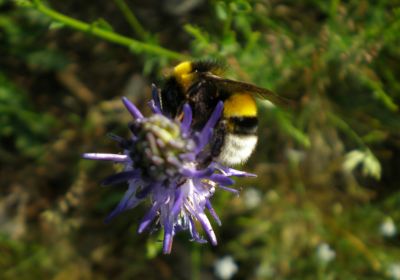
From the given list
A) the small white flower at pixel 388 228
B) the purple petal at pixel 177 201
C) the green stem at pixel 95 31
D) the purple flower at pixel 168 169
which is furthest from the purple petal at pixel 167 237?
the small white flower at pixel 388 228

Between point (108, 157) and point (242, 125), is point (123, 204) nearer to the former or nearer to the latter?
point (108, 157)

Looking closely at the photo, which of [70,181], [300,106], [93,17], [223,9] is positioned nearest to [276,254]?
[300,106]

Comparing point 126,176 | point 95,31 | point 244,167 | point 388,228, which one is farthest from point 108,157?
point 388,228

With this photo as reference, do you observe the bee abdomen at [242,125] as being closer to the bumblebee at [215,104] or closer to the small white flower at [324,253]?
the bumblebee at [215,104]

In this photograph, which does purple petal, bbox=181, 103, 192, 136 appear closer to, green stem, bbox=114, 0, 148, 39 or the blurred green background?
green stem, bbox=114, 0, 148, 39

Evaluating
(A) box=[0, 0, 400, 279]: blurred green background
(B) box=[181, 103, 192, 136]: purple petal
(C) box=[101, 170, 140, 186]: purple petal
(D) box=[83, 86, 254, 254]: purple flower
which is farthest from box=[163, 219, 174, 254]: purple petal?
(A) box=[0, 0, 400, 279]: blurred green background
